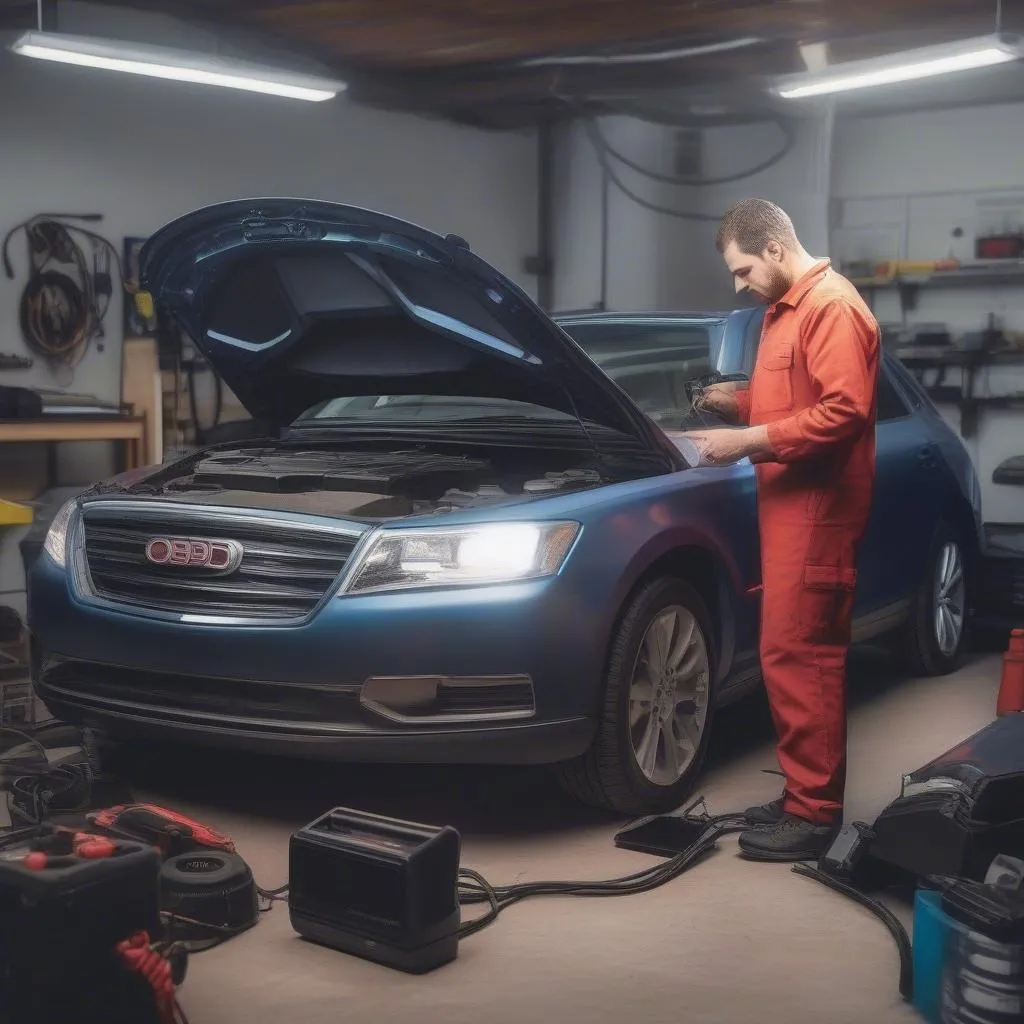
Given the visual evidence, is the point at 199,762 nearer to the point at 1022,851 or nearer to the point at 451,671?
the point at 451,671

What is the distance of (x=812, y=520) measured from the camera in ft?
10.4

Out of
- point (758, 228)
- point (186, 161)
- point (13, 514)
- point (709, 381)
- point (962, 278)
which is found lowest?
point (13, 514)

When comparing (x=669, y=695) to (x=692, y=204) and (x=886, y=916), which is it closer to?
(x=886, y=916)

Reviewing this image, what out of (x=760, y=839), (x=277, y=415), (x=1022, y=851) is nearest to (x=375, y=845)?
(x=760, y=839)

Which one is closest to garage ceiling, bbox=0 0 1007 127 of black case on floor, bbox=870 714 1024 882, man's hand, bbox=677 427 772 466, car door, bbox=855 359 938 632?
car door, bbox=855 359 938 632

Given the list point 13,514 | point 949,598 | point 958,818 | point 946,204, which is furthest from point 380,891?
point 946,204

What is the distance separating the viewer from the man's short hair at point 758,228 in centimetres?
322

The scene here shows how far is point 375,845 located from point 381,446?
5.33 feet

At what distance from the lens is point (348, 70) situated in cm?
845

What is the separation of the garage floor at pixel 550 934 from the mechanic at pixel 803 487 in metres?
0.25

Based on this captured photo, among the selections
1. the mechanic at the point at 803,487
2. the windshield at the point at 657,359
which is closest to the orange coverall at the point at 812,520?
the mechanic at the point at 803,487

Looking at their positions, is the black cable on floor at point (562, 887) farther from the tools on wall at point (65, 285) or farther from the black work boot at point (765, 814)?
the tools on wall at point (65, 285)

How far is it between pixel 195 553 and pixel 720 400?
1381mm

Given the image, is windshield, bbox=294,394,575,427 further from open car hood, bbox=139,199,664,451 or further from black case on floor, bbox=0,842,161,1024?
black case on floor, bbox=0,842,161,1024
